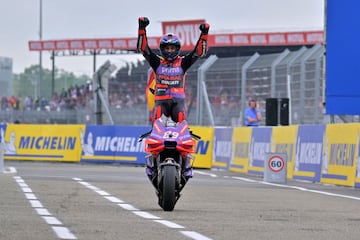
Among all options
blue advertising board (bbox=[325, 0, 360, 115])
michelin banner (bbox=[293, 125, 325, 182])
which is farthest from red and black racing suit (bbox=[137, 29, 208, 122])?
blue advertising board (bbox=[325, 0, 360, 115])

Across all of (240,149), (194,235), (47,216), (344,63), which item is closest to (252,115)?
(240,149)

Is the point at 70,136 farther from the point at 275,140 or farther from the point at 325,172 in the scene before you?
the point at 325,172

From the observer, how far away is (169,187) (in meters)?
12.5

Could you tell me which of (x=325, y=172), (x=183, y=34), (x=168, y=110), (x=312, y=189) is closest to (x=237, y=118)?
(x=325, y=172)

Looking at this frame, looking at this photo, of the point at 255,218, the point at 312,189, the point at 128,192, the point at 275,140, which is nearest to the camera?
the point at 255,218

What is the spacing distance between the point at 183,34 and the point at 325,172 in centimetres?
5594

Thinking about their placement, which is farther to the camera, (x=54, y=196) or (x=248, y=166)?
(x=248, y=166)

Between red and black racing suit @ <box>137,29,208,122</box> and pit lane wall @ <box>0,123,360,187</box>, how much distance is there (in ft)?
22.4

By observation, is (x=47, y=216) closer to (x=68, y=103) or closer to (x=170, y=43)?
(x=170, y=43)

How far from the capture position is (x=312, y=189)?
18922 millimetres

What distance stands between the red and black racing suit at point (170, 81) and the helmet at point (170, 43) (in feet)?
0.22

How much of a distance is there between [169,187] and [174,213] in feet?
1.71

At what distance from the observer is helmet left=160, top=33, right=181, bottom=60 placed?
526 inches

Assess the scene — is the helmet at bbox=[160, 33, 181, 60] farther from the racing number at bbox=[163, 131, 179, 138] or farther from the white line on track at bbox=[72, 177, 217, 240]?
the white line on track at bbox=[72, 177, 217, 240]
